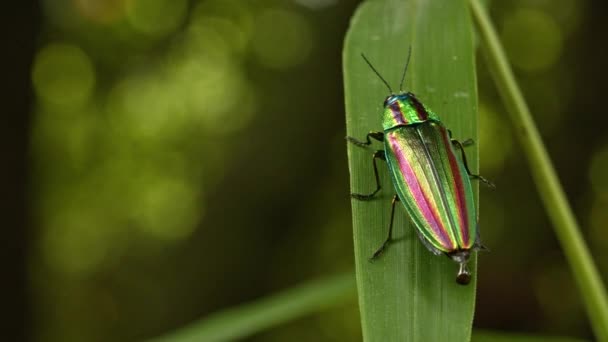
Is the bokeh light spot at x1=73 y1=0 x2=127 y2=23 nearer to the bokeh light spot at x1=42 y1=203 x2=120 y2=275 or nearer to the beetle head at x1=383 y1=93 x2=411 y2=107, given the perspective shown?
the bokeh light spot at x1=42 y1=203 x2=120 y2=275

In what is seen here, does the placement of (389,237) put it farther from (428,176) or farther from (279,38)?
(279,38)

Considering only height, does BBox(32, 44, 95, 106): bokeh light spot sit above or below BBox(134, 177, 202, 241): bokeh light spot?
above

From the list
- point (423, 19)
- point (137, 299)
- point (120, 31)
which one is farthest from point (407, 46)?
point (120, 31)

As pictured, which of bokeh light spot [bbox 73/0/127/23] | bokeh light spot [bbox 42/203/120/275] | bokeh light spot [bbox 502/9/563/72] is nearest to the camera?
bokeh light spot [bbox 73/0/127/23]

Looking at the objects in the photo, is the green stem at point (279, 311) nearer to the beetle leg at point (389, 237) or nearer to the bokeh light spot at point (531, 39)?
the beetle leg at point (389, 237)

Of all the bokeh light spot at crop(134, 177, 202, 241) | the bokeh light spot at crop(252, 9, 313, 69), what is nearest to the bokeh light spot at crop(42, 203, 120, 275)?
the bokeh light spot at crop(134, 177, 202, 241)

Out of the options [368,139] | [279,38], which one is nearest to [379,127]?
[368,139]
